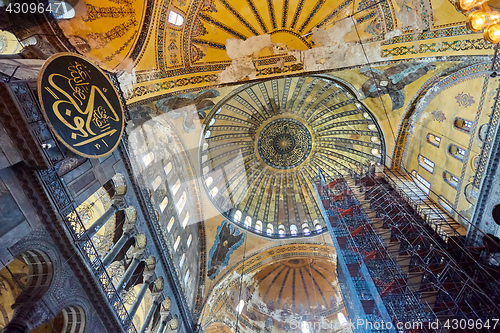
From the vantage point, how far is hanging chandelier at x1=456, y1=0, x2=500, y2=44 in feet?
15.6

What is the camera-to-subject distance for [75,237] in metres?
6.03

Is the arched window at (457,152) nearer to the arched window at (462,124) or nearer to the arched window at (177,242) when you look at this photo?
the arched window at (462,124)

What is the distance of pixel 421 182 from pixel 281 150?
296 inches

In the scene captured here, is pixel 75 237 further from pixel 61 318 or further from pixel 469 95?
pixel 469 95

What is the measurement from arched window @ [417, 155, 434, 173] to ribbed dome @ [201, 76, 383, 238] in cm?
223

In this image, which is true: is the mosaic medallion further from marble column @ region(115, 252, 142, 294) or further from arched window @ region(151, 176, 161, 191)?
marble column @ region(115, 252, 142, 294)

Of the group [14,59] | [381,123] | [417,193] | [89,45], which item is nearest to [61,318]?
[14,59]

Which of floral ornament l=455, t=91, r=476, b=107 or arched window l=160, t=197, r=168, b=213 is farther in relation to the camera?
arched window l=160, t=197, r=168, b=213

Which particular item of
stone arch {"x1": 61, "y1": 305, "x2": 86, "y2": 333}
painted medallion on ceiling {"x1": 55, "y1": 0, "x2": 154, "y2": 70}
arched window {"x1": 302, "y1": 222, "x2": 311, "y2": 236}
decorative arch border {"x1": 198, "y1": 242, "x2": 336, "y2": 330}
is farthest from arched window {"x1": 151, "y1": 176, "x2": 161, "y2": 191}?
arched window {"x1": 302, "y1": 222, "x2": 311, "y2": 236}

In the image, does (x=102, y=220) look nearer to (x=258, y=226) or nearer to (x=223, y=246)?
(x=223, y=246)

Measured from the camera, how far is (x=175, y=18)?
26.1ft

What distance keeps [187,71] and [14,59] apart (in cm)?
419

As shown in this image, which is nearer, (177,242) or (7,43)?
(7,43)

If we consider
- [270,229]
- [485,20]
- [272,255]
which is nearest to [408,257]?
[485,20]
